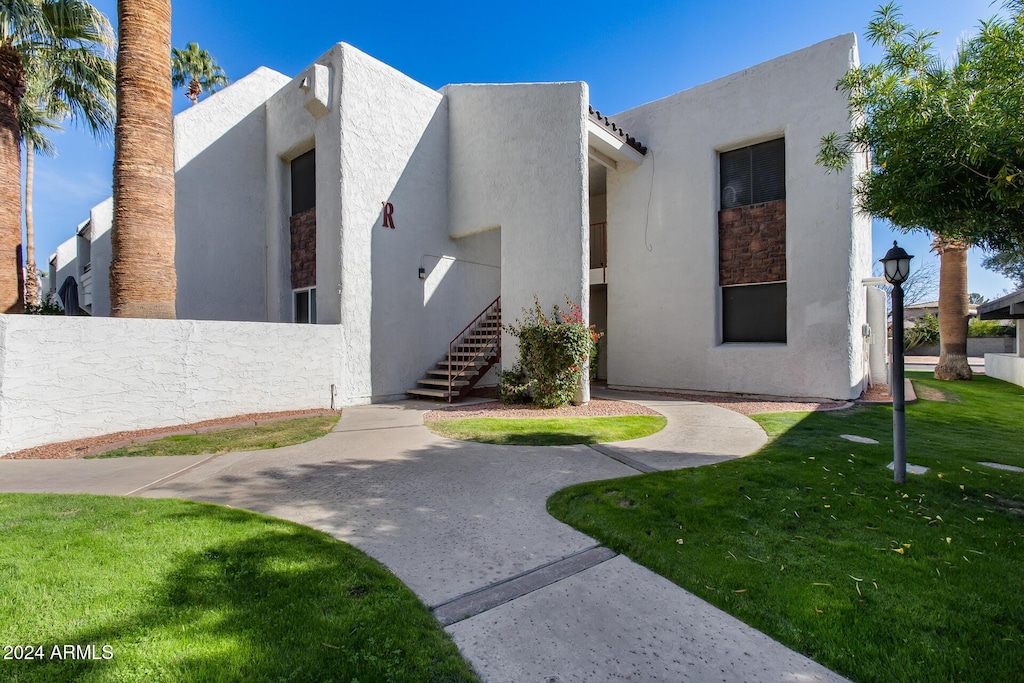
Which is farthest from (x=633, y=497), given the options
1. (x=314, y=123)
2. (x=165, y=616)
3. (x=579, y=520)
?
(x=314, y=123)

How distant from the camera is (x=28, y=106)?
13461 millimetres

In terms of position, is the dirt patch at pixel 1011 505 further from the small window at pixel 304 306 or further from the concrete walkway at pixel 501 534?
the small window at pixel 304 306

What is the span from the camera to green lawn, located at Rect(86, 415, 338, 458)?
243 inches

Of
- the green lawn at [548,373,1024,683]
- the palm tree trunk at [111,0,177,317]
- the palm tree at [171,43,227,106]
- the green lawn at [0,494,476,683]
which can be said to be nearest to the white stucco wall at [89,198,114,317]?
the palm tree trunk at [111,0,177,317]

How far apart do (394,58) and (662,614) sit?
12.5m

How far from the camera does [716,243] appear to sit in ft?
36.6

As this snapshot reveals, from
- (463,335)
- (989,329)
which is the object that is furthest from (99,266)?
(989,329)

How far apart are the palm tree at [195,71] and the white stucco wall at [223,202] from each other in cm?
1163

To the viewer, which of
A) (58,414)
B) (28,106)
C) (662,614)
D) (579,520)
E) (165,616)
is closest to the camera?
(165,616)

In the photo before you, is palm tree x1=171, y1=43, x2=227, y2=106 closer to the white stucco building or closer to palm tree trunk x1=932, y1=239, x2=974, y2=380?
the white stucco building

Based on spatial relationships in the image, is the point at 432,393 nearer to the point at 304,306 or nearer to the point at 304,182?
the point at 304,306

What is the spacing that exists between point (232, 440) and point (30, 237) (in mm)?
15551

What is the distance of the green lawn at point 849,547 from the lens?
228 cm

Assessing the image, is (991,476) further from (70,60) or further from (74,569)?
(70,60)
